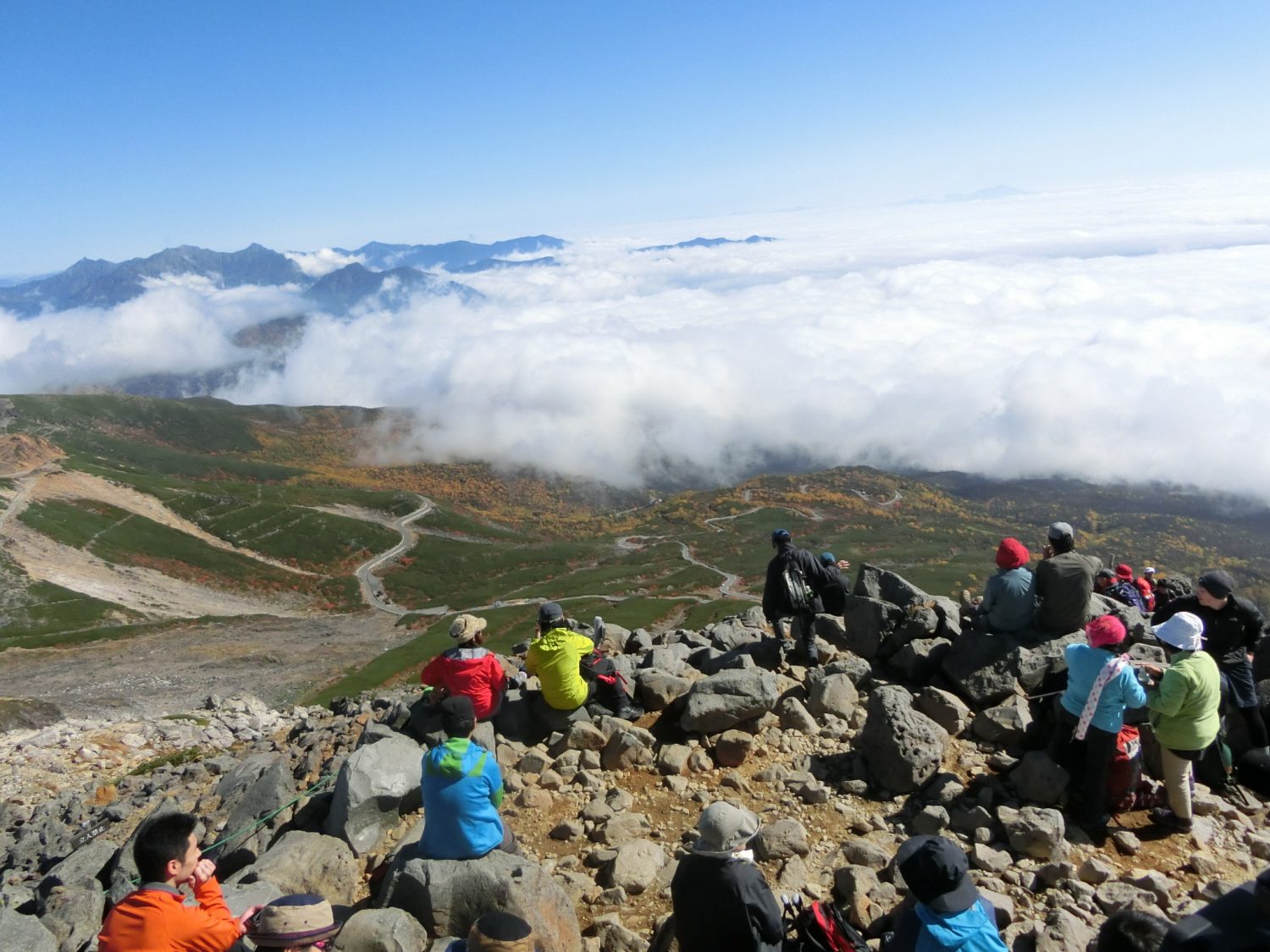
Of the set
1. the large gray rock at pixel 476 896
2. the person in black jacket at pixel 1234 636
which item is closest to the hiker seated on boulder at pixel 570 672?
the large gray rock at pixel 476 896

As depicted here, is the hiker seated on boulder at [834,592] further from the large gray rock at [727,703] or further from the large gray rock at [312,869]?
the large gray rock at [312,869]

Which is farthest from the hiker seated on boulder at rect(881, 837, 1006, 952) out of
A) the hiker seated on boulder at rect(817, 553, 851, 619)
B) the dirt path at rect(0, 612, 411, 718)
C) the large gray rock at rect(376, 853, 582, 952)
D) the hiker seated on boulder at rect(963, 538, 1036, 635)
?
the dirt path at rect(0, 612, 411, 718)

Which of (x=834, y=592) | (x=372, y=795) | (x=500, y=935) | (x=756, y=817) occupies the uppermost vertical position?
(x=500, y=935)

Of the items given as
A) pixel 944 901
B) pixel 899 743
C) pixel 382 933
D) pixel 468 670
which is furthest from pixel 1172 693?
pixel 468 670

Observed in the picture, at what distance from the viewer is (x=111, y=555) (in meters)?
131

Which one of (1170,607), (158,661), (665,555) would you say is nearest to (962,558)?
(665,555)

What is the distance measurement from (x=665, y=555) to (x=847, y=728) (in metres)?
174

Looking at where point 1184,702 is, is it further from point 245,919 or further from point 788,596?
point 245,919

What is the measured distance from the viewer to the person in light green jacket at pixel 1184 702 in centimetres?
990

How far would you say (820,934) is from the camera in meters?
7.48

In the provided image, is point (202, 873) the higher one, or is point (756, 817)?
point (202, 873)

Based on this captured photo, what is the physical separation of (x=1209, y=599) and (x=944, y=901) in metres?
8.75

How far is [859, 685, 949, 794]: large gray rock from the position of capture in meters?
12.0

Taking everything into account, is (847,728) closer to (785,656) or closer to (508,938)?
(785,656)
